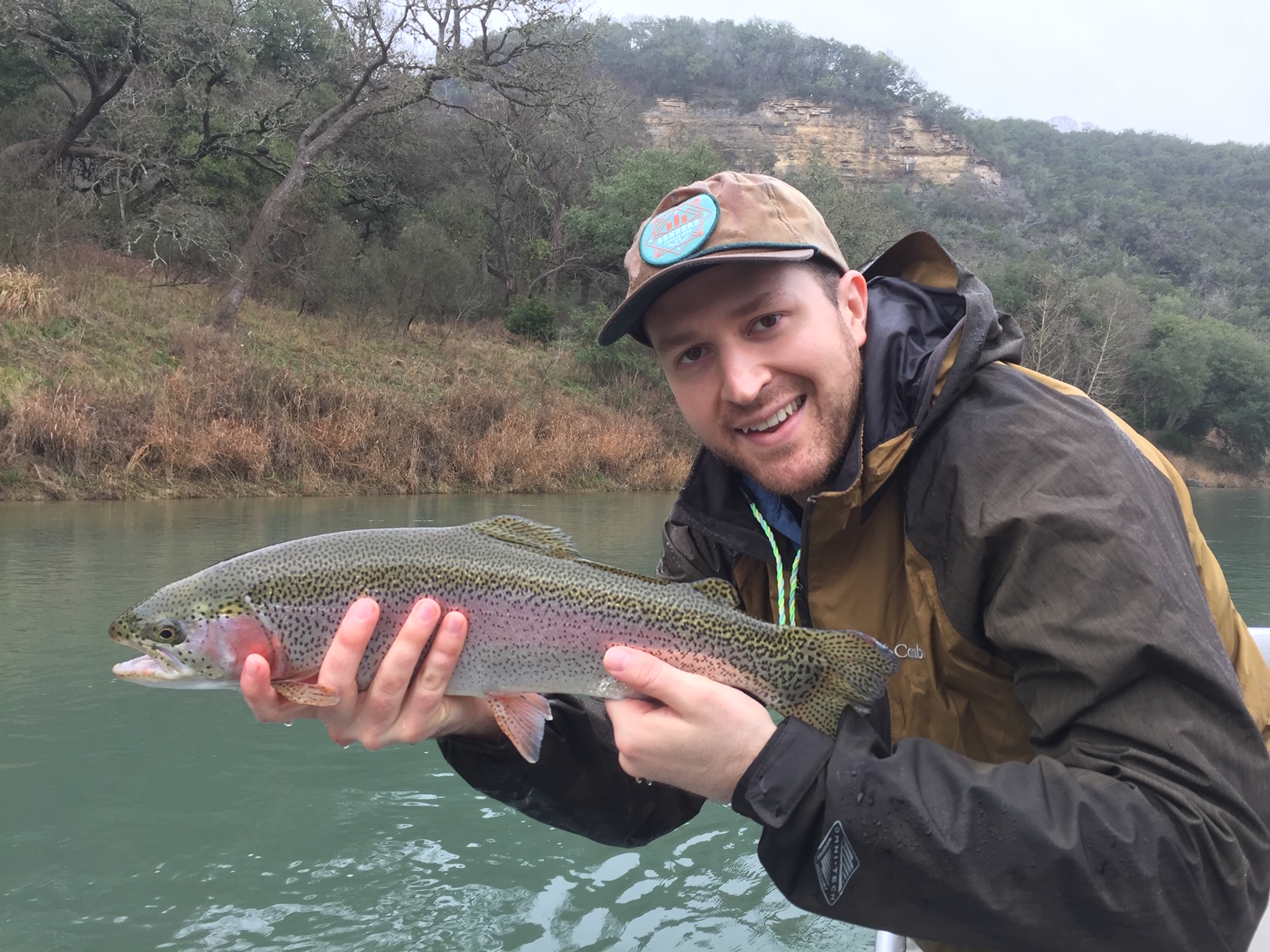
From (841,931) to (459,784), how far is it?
8.35 ft

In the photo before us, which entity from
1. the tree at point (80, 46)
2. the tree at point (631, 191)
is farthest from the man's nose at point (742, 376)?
the tree at point (631, 191)

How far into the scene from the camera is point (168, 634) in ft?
8.96

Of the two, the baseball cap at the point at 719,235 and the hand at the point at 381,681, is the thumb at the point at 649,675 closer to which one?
the hand at the point at 381,681

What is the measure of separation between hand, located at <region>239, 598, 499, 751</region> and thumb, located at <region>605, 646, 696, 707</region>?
532mm

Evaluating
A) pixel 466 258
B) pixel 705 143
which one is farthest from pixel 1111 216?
pixel 466 258

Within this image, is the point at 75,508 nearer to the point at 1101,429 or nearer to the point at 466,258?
the point at 1101,429

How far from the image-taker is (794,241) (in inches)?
103

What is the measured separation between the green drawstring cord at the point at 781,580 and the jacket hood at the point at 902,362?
0.03 m

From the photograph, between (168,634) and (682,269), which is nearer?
(682,269)

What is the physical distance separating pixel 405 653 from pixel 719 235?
147cm

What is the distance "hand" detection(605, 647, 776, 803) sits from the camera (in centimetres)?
205

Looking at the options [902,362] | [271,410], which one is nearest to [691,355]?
[902,362]

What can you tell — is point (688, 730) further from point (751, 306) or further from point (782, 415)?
point (751, 306)

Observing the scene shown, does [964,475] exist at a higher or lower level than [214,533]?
higher
